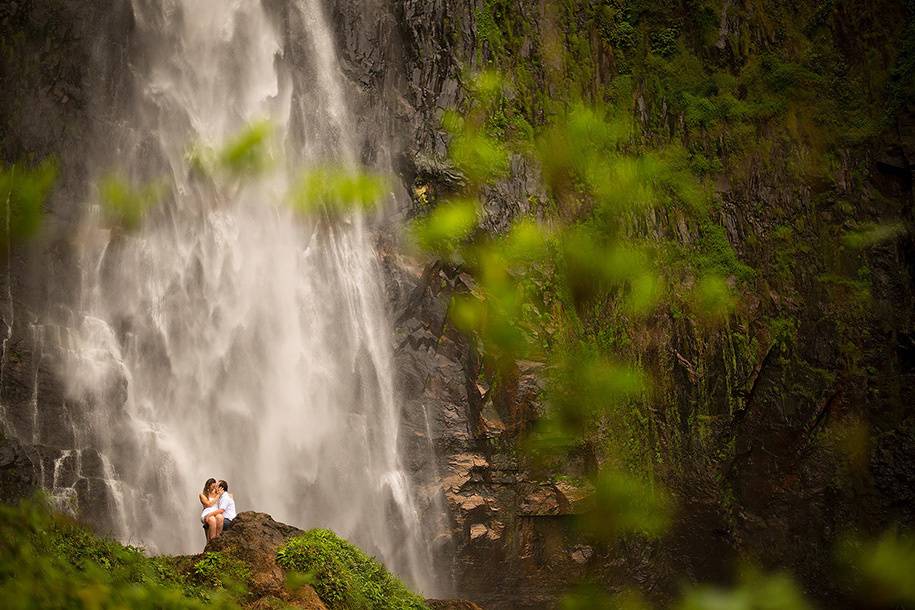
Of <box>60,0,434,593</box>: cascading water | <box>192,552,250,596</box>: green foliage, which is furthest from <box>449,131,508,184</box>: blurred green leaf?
<box>192,552,250,596</box>: green foliage

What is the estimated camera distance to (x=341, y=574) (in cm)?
887

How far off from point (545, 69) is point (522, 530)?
856 cm

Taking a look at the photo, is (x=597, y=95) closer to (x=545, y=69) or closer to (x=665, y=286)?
(x=545, y=69)

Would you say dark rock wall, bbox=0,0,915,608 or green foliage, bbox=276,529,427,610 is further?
dark rock wall, bbox=0,0,915,608

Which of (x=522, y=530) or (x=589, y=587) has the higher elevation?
(x=522, y=530)

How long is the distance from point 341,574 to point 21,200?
834cm

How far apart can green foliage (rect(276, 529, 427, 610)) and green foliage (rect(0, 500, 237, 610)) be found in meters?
1.17

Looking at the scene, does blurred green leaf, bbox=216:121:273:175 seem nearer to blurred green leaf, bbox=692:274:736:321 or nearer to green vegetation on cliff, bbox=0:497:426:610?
green vegetation on cliff, bbox=0:497:426:610

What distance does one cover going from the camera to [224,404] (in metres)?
13.6

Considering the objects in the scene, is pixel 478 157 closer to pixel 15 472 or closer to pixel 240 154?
pixel 240 154

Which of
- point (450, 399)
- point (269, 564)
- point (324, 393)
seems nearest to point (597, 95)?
point (450, 399)

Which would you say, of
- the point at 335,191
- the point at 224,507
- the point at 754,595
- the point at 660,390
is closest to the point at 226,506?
the point at 224,507

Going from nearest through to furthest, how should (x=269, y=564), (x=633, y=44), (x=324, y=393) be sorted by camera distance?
(x=269, y=564) → (x=324, y=393) → (x=633, y=44)

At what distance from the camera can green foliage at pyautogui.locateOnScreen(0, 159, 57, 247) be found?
43.0ft
